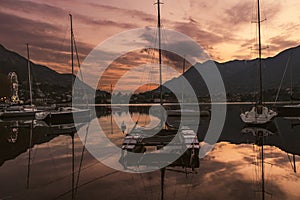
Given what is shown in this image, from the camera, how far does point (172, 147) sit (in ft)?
63.2

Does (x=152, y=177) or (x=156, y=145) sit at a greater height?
(x=156, y=145)

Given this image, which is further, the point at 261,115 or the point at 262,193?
the point at 261,115

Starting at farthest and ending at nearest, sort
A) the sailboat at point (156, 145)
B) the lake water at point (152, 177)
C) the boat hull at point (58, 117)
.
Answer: the boat hull at point (58, 117) < the sailboat at point (156, 145) < the lake water at point (152, 177)

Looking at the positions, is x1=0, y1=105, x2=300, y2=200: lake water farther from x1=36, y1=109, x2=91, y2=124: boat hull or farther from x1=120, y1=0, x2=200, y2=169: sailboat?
x1=36, y1=109, x2=91, y2=124: boat hull

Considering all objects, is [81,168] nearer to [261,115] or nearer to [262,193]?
[262,193]

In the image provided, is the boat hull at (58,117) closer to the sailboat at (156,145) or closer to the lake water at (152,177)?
the lake water at (152,177)

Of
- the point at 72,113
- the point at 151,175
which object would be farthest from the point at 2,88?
the point at 151,175

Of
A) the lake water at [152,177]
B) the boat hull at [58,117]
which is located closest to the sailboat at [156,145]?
the lake water at [152,177]

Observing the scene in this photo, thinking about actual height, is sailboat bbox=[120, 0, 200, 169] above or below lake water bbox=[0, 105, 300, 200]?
above

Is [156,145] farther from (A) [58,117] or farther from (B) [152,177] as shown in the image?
(A) [58,117]

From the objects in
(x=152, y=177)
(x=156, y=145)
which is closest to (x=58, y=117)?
(x=156, y=145)

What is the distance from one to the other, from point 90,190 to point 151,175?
3.81 m

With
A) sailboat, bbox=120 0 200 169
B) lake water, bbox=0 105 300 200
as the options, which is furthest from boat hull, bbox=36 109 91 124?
sailboat, bbox=120 0 200 169

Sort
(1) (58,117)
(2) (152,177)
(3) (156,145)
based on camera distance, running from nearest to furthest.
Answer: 1. (2) (152,177)
2. (3) (156,145)
3. (1) (58,117)
